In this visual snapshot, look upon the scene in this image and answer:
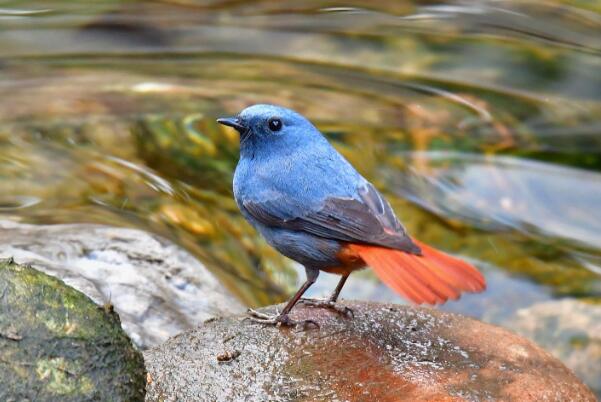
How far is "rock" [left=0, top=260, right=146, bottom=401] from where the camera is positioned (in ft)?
9.82

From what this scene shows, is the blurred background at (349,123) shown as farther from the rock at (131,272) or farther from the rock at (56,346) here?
the rock at (56,346)

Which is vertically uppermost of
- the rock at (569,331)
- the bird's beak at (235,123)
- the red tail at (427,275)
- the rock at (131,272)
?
the bird's beak at (235,123)

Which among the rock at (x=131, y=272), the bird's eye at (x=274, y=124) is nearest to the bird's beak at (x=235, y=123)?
the bird's eye at (x=274, y=124)

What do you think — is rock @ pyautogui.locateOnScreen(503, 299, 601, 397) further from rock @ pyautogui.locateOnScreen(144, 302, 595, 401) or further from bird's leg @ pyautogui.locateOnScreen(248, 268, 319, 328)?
bird's leg @ pyautogui.locateOnScreen(248, 268, 319, 328)

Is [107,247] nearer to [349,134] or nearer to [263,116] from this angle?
[263,116]

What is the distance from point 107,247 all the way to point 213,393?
233 centimetres

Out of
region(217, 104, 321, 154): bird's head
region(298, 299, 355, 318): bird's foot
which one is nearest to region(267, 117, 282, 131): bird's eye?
region(217, 104, 321, 154): bird's head

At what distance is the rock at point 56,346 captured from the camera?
2992 mm

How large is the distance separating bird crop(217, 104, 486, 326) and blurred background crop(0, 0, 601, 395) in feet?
5.76

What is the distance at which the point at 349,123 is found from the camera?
8.40 metres

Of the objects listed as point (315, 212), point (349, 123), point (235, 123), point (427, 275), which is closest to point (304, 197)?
point (315, 212)

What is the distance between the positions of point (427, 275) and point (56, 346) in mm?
1547

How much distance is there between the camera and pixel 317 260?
435 cm

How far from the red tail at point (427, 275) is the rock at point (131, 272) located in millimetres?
1671
